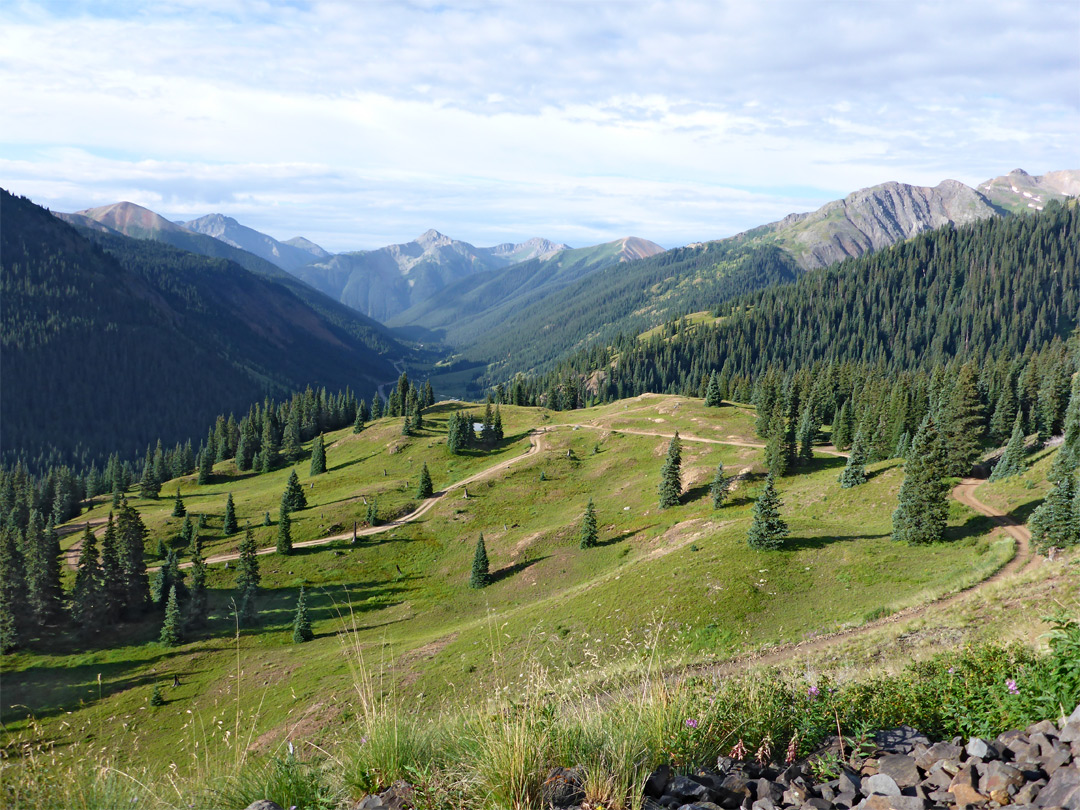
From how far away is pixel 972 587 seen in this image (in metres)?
27.1

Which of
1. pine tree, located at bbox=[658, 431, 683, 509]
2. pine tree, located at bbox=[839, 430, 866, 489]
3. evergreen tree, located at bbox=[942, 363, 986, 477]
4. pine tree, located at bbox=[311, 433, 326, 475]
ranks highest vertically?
evergreen tree, located at bbox=[942, 363, 986, 477]

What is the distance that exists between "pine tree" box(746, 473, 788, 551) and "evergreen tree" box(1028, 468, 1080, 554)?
1377 centimetres

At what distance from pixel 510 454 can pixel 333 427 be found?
72.9 m

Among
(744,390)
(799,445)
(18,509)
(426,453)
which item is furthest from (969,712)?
(18,509)

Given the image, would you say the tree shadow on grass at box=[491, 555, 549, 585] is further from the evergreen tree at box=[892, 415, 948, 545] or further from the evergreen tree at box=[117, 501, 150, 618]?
the evergreen tree at box=[117, 501, 150, 618]

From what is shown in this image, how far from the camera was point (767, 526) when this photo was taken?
38.2 meters

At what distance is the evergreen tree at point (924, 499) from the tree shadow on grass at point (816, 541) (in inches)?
85.1

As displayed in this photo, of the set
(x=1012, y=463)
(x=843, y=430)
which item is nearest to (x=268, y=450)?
(x=843, y=430)

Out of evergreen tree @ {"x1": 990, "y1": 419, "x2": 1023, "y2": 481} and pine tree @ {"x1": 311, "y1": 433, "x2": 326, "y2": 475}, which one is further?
pine tree @ {"x1": 311, "y1": 433, "x2": 326, "y2": 475}

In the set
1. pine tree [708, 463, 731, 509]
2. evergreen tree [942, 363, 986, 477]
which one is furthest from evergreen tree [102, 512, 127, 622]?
evergreen tree [942, 363, 986, 477]

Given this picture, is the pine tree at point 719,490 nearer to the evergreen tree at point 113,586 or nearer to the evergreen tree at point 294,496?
the evergreen tree at point 294,496

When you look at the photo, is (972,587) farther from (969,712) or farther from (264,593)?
(264,593)

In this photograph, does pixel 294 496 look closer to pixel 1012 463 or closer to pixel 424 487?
pixel 424 487

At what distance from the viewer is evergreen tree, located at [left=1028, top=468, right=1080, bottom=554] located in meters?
29.9
